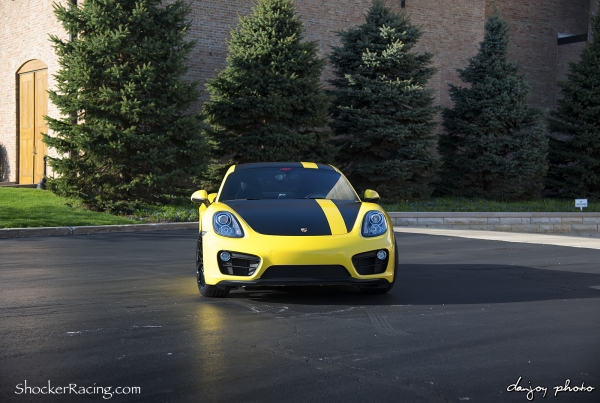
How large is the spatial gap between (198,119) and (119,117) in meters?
2.55

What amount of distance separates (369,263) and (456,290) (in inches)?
61.2

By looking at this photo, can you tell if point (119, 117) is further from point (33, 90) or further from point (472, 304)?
point (472, 304)

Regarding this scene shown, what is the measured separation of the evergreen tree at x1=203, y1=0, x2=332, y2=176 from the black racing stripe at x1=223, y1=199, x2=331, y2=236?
14.6 m

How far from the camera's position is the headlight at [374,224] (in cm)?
805

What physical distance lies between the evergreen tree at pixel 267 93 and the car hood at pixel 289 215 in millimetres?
14519

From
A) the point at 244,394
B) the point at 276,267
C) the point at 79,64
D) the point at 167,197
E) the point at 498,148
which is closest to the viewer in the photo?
the point at 244,394

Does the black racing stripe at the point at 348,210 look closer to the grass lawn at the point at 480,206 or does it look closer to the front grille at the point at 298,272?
the front grille at the point at 298,272

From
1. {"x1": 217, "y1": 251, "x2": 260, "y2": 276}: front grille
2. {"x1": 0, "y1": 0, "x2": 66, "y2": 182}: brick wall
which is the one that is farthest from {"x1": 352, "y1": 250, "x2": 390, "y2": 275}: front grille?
{"x1": 0, "y1": 0, "x2": 66, "y2": 182}: brick wall

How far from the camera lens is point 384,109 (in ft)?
82.4

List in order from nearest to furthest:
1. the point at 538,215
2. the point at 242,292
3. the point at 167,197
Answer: the point at 242,292
the point at 167,197
the point at 538,215

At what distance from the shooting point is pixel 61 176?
21000mm

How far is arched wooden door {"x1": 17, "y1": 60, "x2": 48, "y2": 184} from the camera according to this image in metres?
27.0

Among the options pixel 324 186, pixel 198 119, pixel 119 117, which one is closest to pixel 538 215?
pixel 198 119

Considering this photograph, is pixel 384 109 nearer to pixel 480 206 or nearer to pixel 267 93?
pixel 267 93
